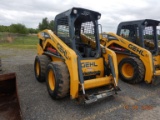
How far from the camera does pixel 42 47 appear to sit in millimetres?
6297

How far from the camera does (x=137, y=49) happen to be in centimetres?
578

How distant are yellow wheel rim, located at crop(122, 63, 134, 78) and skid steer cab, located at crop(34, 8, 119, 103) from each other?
1.55 metres

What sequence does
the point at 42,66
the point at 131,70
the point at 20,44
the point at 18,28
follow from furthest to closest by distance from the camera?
the point at 18,28, the point at 20,44, the point at 131,70, the point at 42,66

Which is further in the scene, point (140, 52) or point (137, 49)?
point (137, 49)

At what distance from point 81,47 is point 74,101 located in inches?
67.5

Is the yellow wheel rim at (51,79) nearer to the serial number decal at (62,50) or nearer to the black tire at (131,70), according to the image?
the serial number decal at (62,50)

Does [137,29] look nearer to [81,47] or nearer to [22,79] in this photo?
[81,47]

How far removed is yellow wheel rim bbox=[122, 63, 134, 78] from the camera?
5.95 metres

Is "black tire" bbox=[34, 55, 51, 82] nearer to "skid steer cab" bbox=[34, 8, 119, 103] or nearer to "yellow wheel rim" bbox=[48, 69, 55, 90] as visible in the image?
"skid steer cab" bbox=[34, 8, 119, 103]

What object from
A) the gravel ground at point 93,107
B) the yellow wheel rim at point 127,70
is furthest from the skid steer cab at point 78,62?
the yellow wheel rim at point 127,70

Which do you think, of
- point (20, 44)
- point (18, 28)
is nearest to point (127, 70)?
point (20, 44)

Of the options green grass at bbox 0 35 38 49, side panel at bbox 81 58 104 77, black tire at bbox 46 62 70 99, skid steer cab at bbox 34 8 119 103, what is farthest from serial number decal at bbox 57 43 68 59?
green grass at bbox 0 35 38 49

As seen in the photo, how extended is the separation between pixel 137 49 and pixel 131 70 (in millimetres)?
769

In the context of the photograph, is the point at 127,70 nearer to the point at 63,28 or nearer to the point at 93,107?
the point at 93,107
